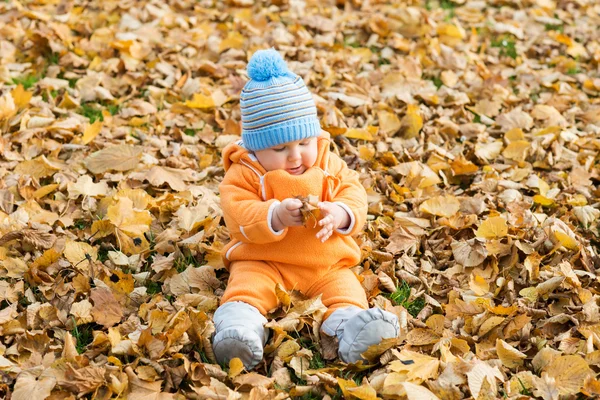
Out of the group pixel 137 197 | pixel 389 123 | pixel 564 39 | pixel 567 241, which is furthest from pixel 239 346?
pixel 564 39

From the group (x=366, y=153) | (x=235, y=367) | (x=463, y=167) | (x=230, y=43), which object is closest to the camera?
(x=235, y=367)

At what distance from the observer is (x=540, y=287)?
112 inches

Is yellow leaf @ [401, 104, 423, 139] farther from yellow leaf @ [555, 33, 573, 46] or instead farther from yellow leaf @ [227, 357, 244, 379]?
yellow leaf @ [227, 357, 244, 379]

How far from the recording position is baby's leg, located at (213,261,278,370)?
2416 mm

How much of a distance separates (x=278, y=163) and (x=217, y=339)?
0.64 metres

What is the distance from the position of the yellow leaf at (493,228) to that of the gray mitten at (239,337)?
1.07m

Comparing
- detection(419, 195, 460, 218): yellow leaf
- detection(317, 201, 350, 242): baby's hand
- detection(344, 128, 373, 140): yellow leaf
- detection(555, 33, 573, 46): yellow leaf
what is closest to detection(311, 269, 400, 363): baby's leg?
detection(317, 201, 350, 242): baby's hand

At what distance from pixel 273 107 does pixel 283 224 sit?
0.39m

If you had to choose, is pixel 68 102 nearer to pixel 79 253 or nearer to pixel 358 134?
pixel 79 253

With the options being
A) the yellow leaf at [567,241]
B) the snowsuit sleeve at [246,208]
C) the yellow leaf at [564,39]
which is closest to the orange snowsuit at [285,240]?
the snowsuit sleeve at [246,208]

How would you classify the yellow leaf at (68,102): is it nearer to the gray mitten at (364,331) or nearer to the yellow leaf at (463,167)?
the yellow leaf at (463,167)

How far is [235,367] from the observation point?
2396mm

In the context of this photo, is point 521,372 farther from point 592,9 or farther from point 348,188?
point 592,9

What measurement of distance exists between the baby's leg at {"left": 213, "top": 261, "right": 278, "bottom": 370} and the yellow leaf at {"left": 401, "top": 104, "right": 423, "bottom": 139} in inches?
62.8
